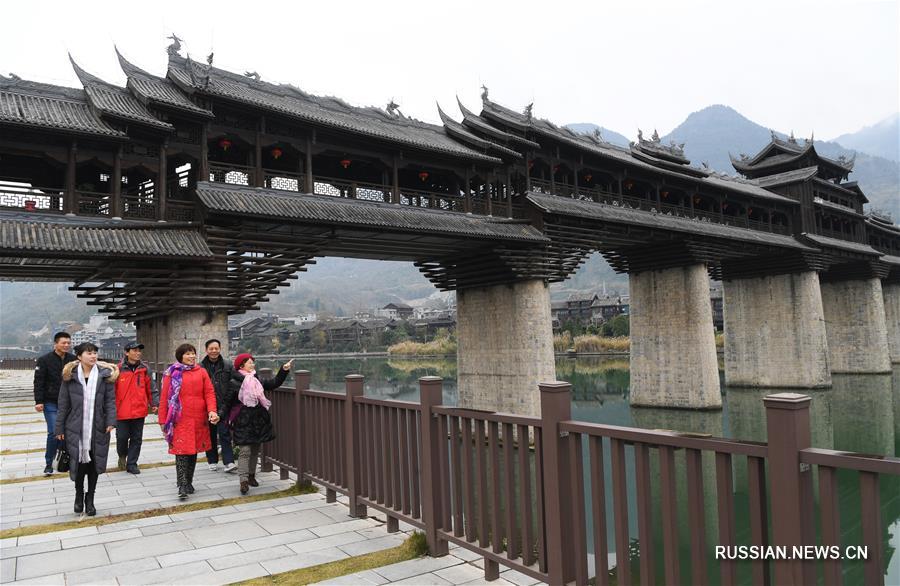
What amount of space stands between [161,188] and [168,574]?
33.4 feet

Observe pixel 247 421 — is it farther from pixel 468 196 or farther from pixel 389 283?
pixel 389 283

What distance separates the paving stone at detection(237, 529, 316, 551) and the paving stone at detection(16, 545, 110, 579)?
2.91 ft

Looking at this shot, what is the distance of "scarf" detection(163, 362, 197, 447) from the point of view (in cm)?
552

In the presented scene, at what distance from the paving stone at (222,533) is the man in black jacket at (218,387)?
1.54 metres

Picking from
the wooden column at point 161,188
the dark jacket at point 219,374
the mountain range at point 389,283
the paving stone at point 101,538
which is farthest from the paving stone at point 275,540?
the mountain range at point 389,283

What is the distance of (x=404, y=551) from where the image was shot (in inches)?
154

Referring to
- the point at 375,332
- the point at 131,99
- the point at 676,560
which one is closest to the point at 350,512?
the point at 676,560

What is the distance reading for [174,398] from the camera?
5.56 meters

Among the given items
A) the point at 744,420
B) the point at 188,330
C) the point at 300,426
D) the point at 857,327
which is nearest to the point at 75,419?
the point at 300,426

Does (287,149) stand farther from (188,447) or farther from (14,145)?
(188,447)

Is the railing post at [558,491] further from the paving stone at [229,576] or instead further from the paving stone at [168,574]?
the paving stone at [168,574]

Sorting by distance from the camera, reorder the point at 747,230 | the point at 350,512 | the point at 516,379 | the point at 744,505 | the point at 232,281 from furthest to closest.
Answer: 1. the point at 747,230
2. the point at 516,379
3. the point at 232,281
4. the point at 744,505
5. the point at 350,512

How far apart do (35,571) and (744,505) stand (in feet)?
35.1

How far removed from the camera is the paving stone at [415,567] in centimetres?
358
